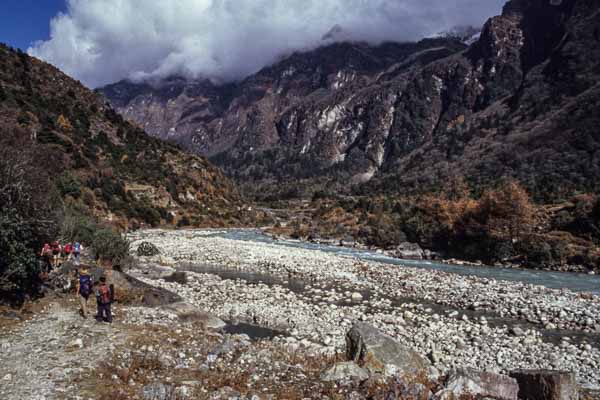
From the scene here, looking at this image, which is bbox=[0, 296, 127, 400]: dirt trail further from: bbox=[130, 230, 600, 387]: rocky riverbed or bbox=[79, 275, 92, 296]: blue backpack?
bbox=[130, 230, 600, 387]: rocky riverbed

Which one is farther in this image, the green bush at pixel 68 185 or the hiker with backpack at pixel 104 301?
the green bush at pixel 68 185

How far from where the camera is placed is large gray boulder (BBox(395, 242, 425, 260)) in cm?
4503

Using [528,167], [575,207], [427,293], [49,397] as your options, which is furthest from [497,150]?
[49,397]

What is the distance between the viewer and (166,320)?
13484 mm

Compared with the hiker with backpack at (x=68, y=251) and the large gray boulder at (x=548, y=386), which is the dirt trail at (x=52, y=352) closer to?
the hiker with backpack at (x=68, y=251)

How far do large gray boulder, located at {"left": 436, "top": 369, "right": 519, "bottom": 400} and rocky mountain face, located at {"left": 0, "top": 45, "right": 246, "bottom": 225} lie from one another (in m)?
42.5

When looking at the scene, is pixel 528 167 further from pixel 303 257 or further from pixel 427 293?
pixel 427 293

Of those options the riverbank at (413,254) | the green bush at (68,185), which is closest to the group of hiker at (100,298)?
the green bush at (68,185)

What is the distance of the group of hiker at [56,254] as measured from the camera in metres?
15.4

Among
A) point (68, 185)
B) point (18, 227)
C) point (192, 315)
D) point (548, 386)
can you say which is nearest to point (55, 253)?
point (18, 227)

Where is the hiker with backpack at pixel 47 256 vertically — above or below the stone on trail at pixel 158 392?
above

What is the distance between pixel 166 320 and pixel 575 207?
46.7 m

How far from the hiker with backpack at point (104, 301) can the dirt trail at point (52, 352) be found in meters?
0.26

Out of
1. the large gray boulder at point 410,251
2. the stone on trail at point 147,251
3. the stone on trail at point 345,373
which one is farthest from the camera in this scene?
the large gray boulder at point 410,251
